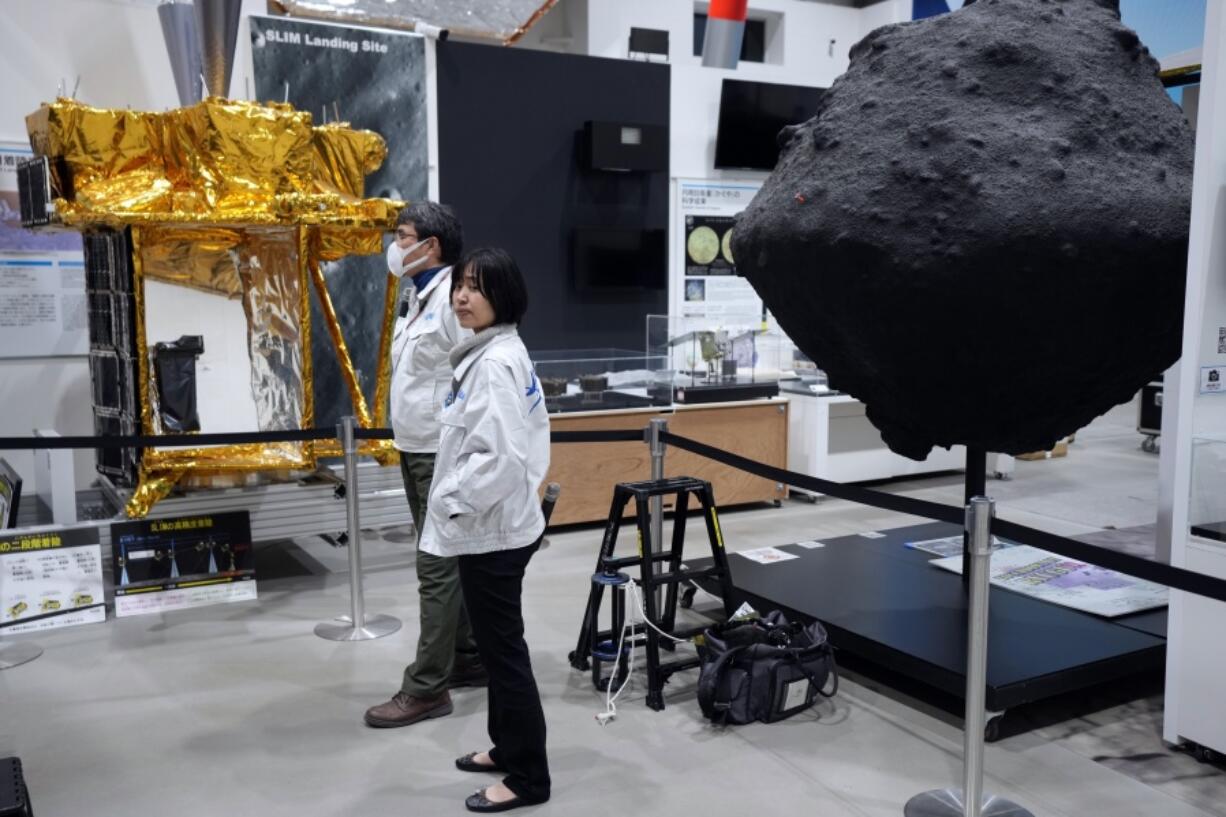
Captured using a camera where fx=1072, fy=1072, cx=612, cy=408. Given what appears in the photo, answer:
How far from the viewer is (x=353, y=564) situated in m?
4.22

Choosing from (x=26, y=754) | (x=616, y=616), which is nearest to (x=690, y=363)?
(x=616, y=616)

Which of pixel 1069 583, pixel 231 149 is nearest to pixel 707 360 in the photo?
pixel 1069 583

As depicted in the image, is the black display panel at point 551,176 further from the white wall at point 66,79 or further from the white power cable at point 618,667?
the white power cable at point 618,667

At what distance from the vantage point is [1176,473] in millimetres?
3131

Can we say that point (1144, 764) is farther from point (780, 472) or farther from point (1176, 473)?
point (780, 472)

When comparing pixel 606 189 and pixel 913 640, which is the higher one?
pixel 606 189

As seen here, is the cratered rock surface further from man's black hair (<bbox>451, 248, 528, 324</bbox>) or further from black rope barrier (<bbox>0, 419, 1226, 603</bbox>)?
man's black hair (<bbox>451, 248, 528, 324</bbox>)

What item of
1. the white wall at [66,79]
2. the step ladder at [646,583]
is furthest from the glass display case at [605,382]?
the white wall at [66,79]

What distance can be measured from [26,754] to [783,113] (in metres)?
6.61

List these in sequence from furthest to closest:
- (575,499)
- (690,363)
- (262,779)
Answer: (690,363) < (575,499) < (262,779)

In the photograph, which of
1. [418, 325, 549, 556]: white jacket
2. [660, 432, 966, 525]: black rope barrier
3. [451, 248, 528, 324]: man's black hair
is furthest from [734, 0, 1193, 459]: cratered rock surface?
[418, 325, 549, 556]: white jacket

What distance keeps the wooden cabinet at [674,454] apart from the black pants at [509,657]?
306 cm

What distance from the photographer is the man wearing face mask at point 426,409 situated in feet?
10.8

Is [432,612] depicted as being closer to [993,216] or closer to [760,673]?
[760,673]
